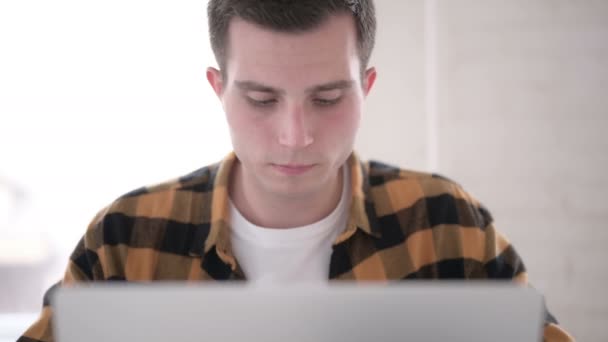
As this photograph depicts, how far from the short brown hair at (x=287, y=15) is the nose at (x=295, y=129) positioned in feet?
0.45

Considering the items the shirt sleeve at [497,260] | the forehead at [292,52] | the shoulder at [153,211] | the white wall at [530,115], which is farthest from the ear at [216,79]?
the white wall at [530,115]

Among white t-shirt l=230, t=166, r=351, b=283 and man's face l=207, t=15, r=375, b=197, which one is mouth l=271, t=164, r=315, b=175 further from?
white t-shirt l=230, t=166, r=351, b=283

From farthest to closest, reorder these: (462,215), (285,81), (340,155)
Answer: (462,215) < (340,155) < (285,81)

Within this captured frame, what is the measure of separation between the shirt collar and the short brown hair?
0.23m

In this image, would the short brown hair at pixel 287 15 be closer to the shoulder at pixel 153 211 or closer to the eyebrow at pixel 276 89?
the eyebrow at pixel 276 89

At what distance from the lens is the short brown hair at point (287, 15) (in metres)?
0.86

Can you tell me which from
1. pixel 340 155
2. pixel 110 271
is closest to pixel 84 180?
pixel 110 271

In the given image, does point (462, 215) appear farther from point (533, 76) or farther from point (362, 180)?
point (533, 76)

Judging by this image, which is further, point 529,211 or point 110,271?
point 529,211

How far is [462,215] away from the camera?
3.60ft

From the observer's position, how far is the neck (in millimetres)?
1059

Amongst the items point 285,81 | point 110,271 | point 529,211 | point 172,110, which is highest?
point 285,81

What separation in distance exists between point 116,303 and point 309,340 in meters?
0.17

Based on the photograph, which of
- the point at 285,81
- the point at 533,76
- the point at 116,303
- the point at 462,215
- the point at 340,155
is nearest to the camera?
the point at 116,303
